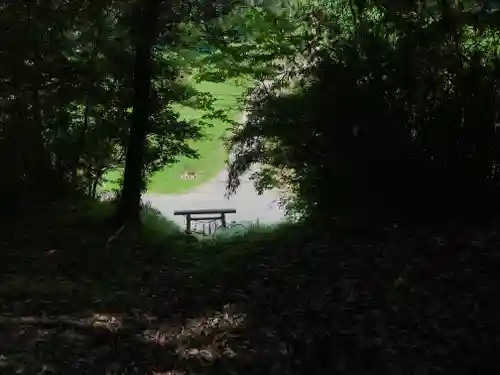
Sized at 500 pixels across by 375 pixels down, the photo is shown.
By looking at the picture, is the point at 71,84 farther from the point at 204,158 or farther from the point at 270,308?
the point at 204,158

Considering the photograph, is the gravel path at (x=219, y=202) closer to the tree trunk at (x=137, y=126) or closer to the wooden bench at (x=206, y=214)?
the wooden bench at (x=206, y=214)

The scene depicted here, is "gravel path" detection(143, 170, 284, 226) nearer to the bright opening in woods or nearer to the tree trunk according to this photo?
the bright opening in woods

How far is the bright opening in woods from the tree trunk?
0.08ft

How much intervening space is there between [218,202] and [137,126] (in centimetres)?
712

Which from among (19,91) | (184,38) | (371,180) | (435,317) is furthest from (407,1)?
(19,91)

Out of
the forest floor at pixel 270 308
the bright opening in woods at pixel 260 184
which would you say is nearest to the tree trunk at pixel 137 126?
the bright opening in woods at pixel 260 184

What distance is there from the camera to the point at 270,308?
14.1ft

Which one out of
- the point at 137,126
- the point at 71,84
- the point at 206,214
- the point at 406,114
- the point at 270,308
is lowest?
the point at 270,308

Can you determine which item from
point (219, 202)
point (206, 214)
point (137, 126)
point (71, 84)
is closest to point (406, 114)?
point (137, 126)

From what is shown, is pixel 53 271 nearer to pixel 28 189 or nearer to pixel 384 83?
pixel 28 189

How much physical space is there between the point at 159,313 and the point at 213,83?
4887 millimetres

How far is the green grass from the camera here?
8906 millimetres

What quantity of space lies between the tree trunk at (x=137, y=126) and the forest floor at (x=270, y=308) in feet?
4.77

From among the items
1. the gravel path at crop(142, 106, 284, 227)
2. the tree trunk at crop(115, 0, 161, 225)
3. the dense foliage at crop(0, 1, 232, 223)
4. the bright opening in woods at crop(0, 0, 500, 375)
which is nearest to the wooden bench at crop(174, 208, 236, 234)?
the gravel path at crop(142, 106, 284, 227)
